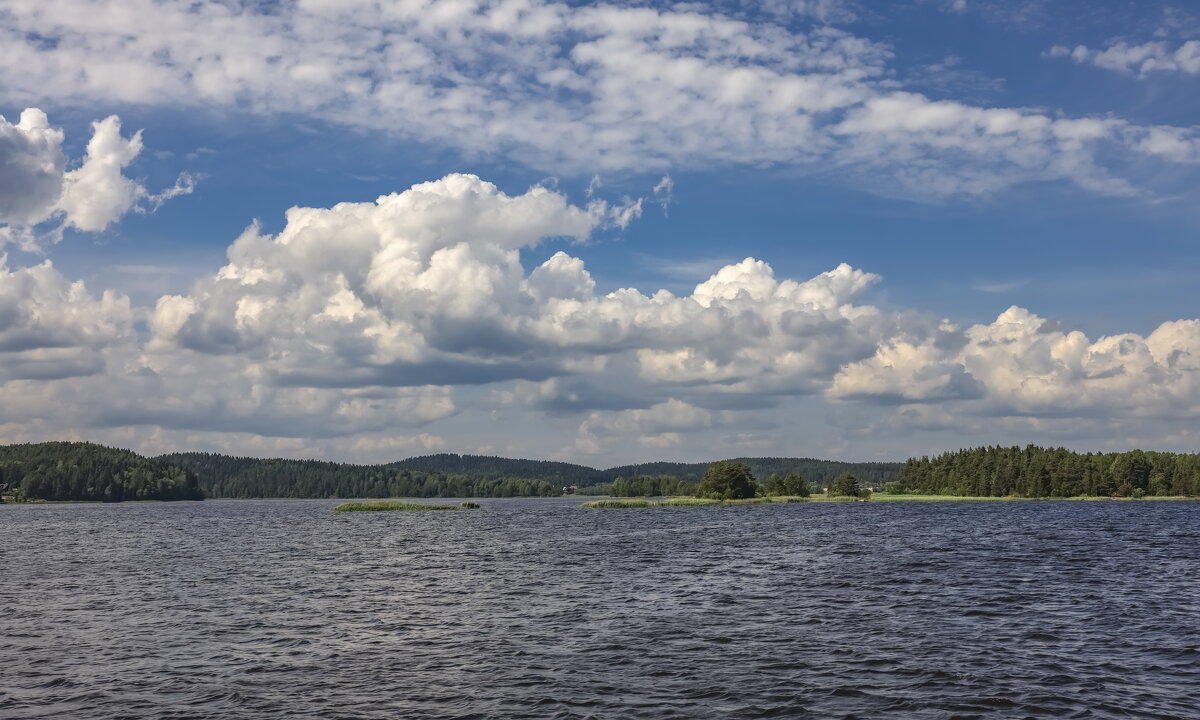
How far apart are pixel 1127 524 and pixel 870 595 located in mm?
107201

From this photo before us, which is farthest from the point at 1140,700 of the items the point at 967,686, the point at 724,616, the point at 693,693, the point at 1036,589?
the point at 1036,589

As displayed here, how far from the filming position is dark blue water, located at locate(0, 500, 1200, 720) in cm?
3462

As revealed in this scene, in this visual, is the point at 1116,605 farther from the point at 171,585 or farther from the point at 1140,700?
the point at 171,585

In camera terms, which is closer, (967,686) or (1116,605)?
(967,686)

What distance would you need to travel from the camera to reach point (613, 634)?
4822 centimetres

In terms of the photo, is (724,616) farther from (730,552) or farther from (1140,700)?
(730,552)

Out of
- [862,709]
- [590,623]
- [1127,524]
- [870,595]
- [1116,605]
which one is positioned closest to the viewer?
[862,709]

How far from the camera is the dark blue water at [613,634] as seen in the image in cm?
3462

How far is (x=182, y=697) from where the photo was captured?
3584 centimetres

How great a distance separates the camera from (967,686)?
36156mm

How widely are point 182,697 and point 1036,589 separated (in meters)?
56.0

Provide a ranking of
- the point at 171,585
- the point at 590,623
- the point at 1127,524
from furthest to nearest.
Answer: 1. the point at 1127,524
2. the point at 171,585
3. the point at 590,623

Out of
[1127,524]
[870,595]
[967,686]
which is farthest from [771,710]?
[1127,524]

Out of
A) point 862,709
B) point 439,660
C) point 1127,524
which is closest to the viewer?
point 862,709
